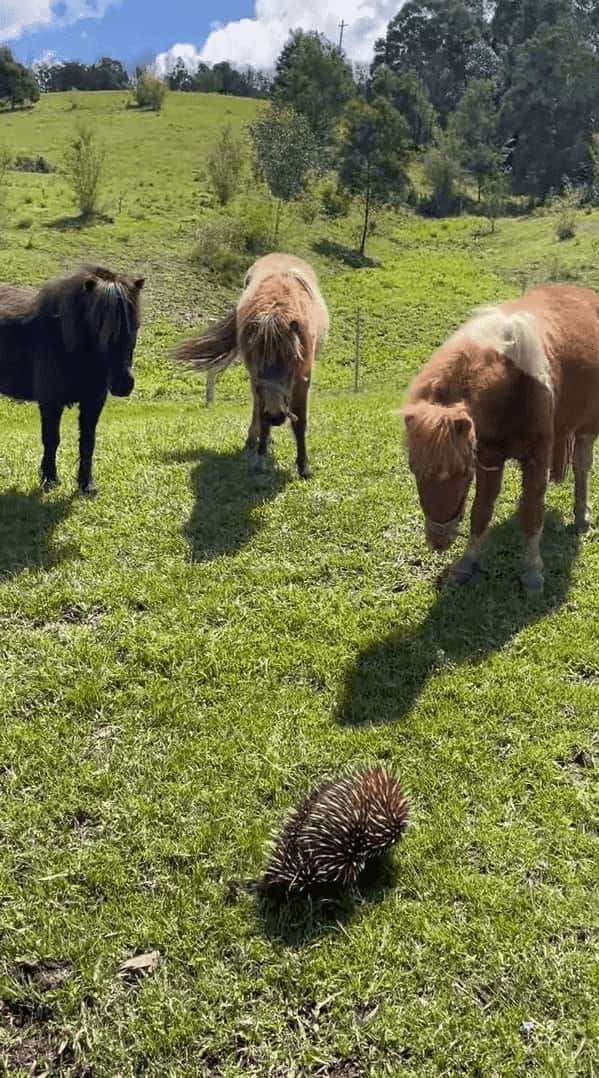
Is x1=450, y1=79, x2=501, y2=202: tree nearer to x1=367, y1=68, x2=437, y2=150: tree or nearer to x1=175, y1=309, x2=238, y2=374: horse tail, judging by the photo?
x1=367, y1=68, x2=437, y2=150: tree

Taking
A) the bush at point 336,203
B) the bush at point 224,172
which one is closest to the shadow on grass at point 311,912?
the bush at point 224,172

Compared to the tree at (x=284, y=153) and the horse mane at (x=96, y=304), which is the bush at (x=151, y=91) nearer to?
the tree at (x=284, y=153)

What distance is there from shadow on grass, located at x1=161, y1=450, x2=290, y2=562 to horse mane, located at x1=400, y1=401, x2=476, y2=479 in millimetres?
2798

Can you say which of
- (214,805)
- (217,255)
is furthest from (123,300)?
(217,255)

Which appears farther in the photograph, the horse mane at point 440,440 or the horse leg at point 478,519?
the horse leg at point 478,519

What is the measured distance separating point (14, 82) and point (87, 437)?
264 feet

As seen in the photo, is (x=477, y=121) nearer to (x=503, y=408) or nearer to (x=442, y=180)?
(x=442, y=180)

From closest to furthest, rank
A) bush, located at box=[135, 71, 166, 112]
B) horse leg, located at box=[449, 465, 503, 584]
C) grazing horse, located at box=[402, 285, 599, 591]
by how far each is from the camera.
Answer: grazing horse, located at box=[402, 285, 599, 591] → horse leg, located at box=[449, 465, 503, 584] → bush, located at box=[135, 71, 166, 112]

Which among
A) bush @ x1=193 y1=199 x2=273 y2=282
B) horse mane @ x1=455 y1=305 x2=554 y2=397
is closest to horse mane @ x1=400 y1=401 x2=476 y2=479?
horse mane @ x1=455 y1=305 x2=554 y2=397

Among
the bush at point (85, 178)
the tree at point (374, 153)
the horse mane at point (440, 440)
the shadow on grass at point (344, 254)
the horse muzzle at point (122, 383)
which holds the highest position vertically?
the tree at point (374, 153)

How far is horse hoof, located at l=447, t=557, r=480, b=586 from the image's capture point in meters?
6.47

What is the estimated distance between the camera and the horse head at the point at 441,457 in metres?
4.66

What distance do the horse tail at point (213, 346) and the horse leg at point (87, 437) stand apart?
2540 mm

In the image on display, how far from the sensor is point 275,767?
14.7ft
